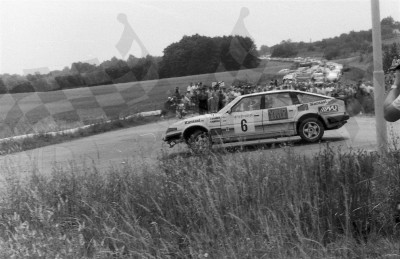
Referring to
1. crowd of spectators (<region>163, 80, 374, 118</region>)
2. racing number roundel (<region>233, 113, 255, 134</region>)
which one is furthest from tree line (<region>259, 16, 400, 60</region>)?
crowd of spectators (<region>163, 80, 374, 118</region>)

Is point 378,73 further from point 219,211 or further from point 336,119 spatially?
point 336,119

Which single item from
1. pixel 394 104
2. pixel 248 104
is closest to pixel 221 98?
pixel 248 104

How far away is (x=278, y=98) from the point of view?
42.7 ft

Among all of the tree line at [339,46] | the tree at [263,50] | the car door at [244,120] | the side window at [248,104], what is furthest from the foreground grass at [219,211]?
the side window at [248,104]

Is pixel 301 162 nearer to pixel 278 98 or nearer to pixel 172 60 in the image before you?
pixel 172 60

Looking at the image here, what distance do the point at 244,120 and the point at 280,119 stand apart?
95 centimetres

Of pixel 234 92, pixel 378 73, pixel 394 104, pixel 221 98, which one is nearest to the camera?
pixel 394 104

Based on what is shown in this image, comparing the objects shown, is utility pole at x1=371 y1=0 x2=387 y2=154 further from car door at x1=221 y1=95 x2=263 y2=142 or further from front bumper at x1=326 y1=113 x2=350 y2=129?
car door at x1=221 y1=95 x2=263 y2=142

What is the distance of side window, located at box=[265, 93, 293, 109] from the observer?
12948 millimetres

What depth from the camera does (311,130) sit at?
497 inches

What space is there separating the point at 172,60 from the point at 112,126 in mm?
14635

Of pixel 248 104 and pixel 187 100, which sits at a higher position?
pixel 187 100

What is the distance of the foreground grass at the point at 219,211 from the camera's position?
409 cm

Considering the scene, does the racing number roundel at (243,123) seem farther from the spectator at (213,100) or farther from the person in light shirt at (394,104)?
the person in light shirt at (394,104)
